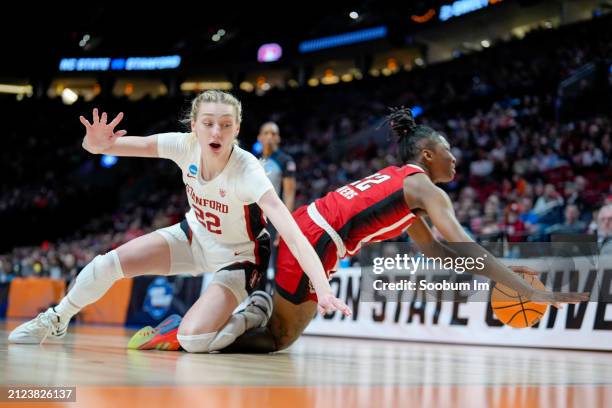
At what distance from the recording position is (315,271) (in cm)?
349

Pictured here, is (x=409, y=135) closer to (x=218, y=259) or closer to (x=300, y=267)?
(x=300, y=267)

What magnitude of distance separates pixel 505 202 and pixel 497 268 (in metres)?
8.85

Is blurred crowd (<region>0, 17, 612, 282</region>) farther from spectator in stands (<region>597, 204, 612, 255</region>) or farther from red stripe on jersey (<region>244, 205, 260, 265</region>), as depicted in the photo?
red stripe on jersey (<region>244, 205, 260, 265</region>)

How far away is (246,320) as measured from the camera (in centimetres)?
459

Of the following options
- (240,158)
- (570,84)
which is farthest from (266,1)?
(240,158)

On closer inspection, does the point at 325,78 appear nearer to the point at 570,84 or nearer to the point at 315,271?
the point at 570,84

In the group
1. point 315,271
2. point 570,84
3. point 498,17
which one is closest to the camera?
point 315,271

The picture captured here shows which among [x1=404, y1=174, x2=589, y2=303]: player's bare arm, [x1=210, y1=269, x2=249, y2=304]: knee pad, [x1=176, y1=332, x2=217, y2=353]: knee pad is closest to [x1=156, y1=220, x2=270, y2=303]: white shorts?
[x1=210, y1=269, x2=249, y2=304]: knee pad

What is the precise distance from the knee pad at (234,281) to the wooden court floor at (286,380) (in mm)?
399

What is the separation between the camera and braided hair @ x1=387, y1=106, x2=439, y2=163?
4547mm

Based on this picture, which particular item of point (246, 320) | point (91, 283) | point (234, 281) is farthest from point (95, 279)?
point (246, 320)

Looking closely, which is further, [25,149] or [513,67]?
[25,149]

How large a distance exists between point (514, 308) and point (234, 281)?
2713mm

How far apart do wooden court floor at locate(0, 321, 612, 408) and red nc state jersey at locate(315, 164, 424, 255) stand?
0.78 metres
